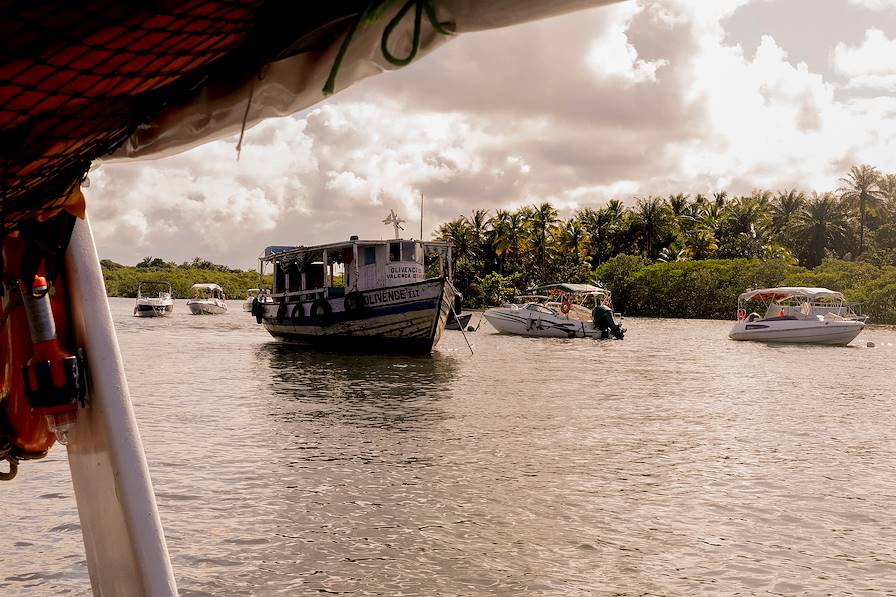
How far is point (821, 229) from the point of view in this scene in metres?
74.8

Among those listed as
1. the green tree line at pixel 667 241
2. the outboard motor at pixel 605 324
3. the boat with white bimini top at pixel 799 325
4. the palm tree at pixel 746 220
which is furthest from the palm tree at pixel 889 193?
the outboard motor at pixel 605 324

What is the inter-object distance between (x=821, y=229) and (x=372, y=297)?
199 feet

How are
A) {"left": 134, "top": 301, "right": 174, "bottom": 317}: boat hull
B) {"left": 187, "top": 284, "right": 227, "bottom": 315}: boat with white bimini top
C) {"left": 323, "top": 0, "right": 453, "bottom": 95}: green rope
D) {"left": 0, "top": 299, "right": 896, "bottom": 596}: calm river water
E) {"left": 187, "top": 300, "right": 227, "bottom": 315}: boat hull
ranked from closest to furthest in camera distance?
{"left": 323, "top": 0, "right": 453, "bottom": 95}: green rope → {"left": 0, "top": 299, "right": 896, "bottom": 596}: calm river water → {"left": 134, "top": 301, "right": 174, "bottom": 317}: boat hull → {"left": 187, "top": 300, "right": 227, "bottom": 315}: boat hull → {"left": 187, "top": 284, "right": 227, "bottom": 315}: boat with white bimini top

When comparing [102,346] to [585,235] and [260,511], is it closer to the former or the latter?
[260,511]

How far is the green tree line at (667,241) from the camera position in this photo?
67062mm

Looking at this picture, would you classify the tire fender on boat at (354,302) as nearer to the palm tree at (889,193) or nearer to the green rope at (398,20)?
the green rope at (398,20)

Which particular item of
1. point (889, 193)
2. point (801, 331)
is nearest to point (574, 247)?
point (889, 193)

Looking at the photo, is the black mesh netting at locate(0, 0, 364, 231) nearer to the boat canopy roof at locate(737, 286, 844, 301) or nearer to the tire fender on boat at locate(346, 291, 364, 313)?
the tire fender on boat at locate(346, 291, 364, 313)

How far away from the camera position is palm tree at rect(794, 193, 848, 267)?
245 feet

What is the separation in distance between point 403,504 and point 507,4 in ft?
22.8

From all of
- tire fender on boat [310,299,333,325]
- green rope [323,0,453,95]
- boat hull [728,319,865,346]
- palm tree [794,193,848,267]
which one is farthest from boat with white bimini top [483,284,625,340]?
palm tree [794,193,848,267]

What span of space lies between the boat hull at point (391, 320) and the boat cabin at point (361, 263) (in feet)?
2.48

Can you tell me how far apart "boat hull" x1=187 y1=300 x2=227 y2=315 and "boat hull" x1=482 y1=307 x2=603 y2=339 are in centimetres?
3486

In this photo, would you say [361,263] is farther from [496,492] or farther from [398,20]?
[398,20]
